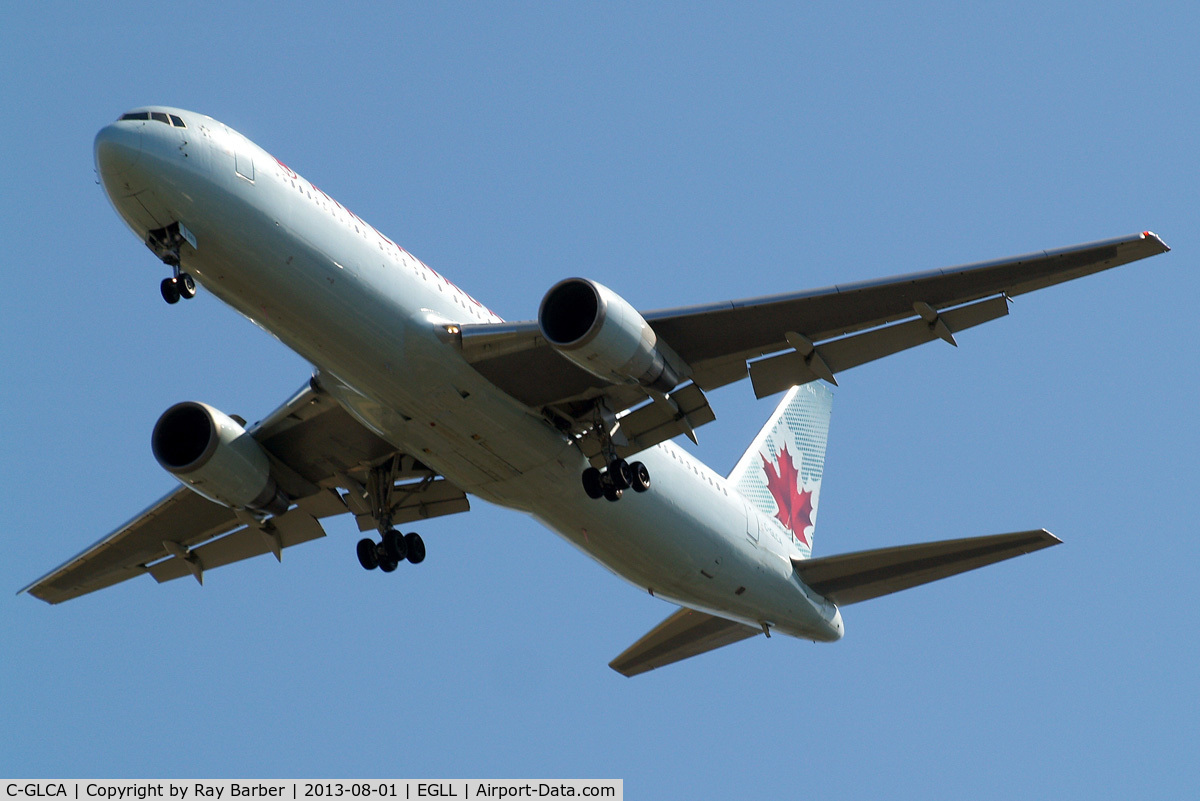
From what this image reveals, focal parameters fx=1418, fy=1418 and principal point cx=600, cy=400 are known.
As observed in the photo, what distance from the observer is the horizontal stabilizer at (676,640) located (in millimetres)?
27906

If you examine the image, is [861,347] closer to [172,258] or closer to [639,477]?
[639,477]

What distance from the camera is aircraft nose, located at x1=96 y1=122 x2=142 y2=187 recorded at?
19.4 meters

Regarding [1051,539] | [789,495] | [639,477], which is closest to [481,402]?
[639,477]

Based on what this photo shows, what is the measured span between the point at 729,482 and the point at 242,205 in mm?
11587

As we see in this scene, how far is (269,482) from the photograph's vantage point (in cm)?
2538

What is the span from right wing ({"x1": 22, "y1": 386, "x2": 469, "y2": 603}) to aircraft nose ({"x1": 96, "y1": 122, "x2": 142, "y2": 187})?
5672 mm

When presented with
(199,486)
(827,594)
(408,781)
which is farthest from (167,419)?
(827,594)

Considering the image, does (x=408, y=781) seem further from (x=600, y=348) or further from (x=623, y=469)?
(x=600, y=348)

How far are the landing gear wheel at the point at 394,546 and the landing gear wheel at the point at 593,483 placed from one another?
442 centimetres

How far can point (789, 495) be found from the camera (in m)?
31.1

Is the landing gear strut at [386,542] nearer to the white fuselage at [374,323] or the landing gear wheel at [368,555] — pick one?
the landing gear wheel at [368,555]

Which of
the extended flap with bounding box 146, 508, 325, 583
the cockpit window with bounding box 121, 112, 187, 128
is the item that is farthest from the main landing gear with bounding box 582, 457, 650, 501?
the cockpit window with bounding box 121, 112, 187, 128

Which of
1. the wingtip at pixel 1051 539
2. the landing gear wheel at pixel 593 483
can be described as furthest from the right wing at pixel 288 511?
the wingtip at pixel 1051 539

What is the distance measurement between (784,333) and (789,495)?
9981 mm
